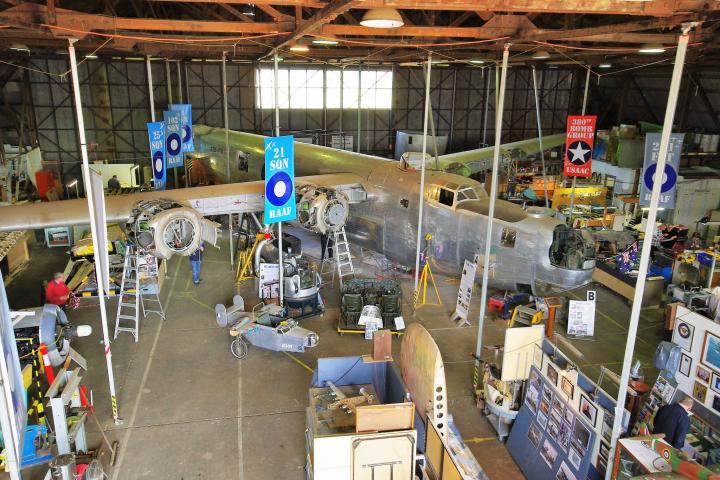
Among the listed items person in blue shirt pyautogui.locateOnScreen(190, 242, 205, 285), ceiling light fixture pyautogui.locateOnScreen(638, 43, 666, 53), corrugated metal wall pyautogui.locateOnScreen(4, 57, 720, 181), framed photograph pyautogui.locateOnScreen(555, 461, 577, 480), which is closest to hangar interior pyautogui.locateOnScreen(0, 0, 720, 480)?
framed photograph pyautogui.locateOnScreen(555, 461, 577, 480)

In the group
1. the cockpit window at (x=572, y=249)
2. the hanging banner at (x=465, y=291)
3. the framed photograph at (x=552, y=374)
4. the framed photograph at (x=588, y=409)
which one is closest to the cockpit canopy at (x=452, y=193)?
the hanging banner at (x=465, y=291)

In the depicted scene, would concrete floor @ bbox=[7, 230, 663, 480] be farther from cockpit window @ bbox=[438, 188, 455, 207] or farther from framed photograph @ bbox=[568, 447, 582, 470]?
cockpit window @ bbox=[438, 188, 455, 207]

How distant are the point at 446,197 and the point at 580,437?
818cm

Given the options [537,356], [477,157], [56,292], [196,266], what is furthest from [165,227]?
[477,157]

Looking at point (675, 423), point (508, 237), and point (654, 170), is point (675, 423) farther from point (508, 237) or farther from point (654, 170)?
point (654, 170)

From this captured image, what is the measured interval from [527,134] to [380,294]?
2626 cm

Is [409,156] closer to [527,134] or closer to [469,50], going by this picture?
[469,50]

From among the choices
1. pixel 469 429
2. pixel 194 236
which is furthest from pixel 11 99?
pixel 469 429

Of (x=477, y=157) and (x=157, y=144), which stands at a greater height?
(x=157, y=144)

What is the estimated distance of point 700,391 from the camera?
37.4 ft

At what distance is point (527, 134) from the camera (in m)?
37.7

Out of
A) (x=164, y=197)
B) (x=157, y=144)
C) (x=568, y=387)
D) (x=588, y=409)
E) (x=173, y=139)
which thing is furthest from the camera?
(x=173, y=139)

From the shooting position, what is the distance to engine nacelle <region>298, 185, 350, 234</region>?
15.7 m

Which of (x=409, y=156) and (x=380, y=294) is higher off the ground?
(x=409, y=156)
